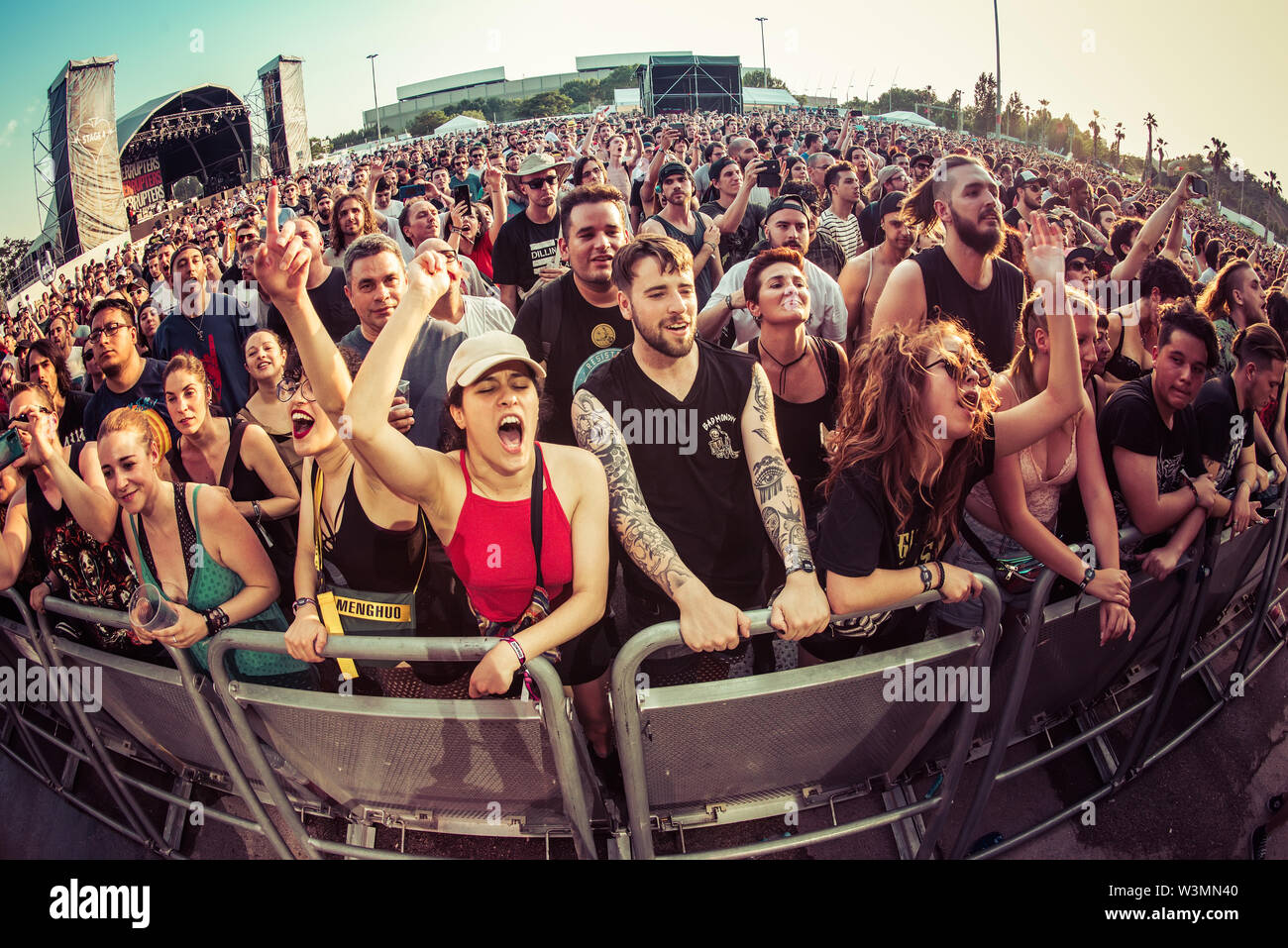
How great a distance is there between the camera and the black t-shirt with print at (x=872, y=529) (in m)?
2.22

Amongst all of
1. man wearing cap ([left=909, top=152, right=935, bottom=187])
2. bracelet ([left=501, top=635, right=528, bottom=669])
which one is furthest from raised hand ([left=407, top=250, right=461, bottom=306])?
man wearing cap ([left=909, top=152, right=935, bottom=187])

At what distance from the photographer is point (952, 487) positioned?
2.39 meters

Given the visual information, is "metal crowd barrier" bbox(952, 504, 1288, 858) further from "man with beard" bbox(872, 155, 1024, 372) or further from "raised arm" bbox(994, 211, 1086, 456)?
"man with beard" bbox(872, 155, 1024, 372)

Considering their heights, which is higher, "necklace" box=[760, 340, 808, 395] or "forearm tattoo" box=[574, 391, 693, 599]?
"necklace" box=[760, 340, 808, 395]

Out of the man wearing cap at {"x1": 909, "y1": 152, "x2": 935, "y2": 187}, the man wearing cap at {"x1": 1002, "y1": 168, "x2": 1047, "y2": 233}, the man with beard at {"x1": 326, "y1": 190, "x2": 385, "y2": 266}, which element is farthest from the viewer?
the man wearing cap at {"x1": 909, "y1": 152, "x2": 935, "y2": 187}

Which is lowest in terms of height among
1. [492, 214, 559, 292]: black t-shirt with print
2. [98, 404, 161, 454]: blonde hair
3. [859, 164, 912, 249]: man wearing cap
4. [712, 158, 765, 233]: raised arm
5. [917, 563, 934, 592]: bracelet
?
[917, 563, 934, 592]: bracelet

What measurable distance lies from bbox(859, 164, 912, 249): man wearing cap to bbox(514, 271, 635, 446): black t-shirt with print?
13.5 ft

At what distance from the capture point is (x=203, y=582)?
271cm

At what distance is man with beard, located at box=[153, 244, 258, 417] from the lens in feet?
15.5

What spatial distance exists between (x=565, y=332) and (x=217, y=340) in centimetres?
285

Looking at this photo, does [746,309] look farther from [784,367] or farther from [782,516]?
[782,516]
